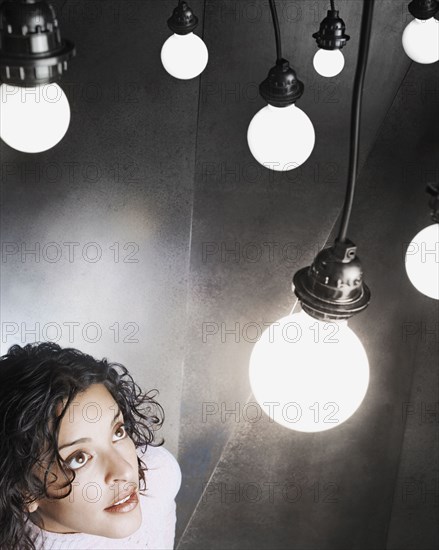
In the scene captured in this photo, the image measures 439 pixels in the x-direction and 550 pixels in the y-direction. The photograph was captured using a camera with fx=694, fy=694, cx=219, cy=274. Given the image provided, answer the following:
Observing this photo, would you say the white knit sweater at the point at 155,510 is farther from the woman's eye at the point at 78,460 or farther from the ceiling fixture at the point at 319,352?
the ceiling fixture at the point at 319,352

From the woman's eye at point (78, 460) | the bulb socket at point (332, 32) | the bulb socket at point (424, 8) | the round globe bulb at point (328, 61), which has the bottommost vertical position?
the woman's eye at point (78, 460)

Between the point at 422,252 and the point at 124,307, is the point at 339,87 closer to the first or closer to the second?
the point at 124,307

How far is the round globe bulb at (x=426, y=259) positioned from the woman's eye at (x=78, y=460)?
1340 mm

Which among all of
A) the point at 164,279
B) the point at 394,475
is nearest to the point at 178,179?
→ the point at 164,279

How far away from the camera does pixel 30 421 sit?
7.84 ft

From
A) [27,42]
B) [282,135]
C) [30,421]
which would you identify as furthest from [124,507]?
[27,42]

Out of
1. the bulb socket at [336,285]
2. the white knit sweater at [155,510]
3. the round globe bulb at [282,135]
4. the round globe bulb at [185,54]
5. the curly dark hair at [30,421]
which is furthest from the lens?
the white knit sweater at [155,510]

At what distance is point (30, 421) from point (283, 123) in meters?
1.35

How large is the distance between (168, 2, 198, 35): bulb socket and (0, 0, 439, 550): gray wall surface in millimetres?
928

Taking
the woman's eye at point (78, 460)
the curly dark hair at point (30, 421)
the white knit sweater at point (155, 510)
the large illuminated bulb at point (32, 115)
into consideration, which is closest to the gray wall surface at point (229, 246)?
the white knit sweater at point (155, 510)

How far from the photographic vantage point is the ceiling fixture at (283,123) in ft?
5.81

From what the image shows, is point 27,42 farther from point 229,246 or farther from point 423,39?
point 229,246

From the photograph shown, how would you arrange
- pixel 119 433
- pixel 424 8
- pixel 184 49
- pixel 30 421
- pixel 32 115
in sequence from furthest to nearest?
1. pixel 184 49
2. pixel 119 433
3. pixel 30 421
4. pixel 424 8
5. pixel 32 115

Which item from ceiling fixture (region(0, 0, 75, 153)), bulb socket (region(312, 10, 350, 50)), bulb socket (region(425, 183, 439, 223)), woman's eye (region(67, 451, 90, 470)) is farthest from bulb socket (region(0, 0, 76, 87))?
woman's eye (region(67, 451, 90, 470))
